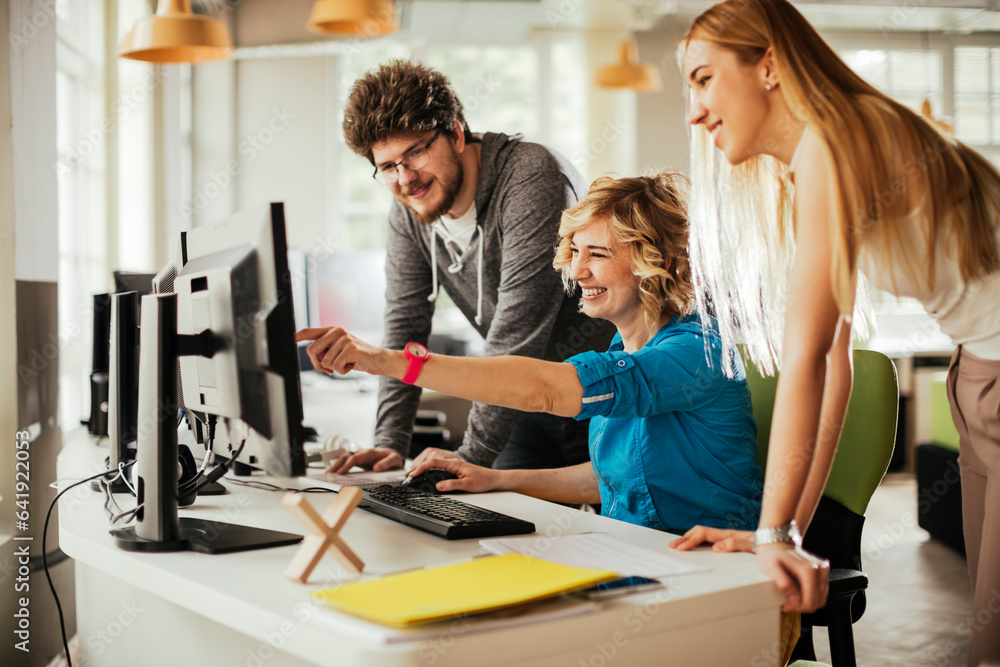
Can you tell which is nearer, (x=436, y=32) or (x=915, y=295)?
(x=915, y=295)

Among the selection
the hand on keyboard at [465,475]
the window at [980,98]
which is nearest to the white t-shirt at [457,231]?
the hand on keyboard at [465,475]

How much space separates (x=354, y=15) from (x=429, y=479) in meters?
2.34

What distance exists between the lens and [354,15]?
11.0ft

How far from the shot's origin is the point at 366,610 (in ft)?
2.75

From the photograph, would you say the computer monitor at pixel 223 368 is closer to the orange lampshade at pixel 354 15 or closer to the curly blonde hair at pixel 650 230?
the curly blonde hair at pixel 650 230

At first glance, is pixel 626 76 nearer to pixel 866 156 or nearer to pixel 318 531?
pixel 866 156

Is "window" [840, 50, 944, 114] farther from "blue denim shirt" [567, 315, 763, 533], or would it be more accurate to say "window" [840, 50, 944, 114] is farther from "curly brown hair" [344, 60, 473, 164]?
"blue denim shirt" [567, 315, 763, 533]

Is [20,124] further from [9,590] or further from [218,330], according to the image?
[218,330]

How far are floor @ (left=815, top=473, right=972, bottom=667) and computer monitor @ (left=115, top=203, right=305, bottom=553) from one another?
209 centimetres

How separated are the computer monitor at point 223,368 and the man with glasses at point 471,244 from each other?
2.07 feet

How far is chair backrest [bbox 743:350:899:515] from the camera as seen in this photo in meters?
1.46

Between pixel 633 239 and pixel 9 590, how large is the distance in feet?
5.70

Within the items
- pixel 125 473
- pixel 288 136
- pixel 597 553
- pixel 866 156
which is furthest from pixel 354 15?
pixel 288 136

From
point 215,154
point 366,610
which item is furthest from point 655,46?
point 366,610
